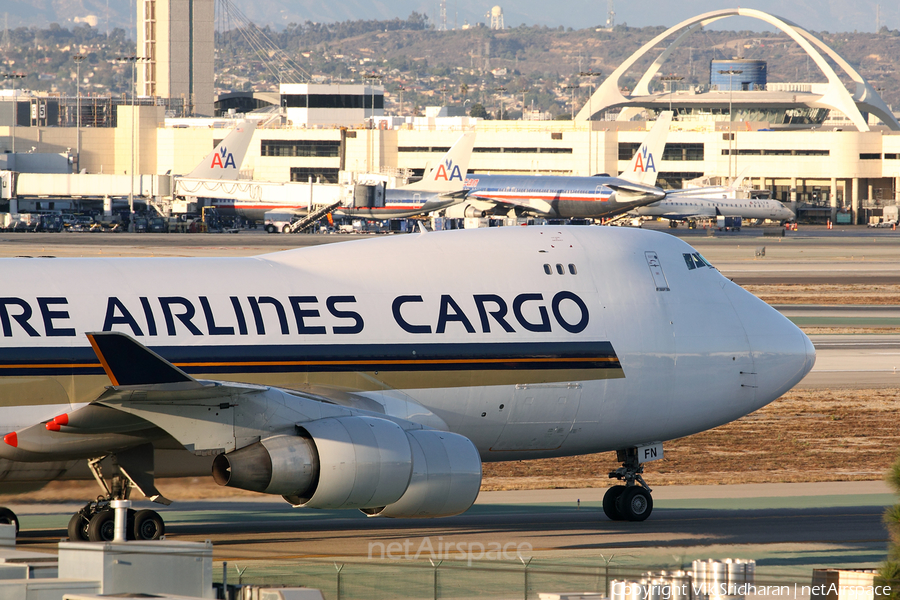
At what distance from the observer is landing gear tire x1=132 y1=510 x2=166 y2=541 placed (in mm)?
16453

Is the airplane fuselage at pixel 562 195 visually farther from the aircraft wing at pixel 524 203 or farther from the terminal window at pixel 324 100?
the terminal window at pixel 324 100

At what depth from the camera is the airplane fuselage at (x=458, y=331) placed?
16359 mm

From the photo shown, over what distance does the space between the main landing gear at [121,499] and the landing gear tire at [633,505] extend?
8187mm

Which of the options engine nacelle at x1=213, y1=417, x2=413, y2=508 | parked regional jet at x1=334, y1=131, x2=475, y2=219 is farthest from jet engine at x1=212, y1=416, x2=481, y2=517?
parked regional jet at x1=334, y1=131, x2=475, y2=219

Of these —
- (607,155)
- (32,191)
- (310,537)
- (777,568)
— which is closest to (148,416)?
(310,537)

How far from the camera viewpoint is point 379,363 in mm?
17625

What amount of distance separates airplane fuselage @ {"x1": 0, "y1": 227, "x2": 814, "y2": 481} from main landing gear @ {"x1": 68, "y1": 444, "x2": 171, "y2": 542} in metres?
1.19

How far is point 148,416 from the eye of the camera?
1548 cm

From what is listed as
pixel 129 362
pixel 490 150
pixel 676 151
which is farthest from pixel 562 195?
pixel 129 362

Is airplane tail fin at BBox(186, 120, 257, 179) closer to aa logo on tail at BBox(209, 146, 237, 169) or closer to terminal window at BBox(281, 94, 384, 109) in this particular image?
aa logo on tail at BBox(209, 146, 237, 169)

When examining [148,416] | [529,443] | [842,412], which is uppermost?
[148,416]

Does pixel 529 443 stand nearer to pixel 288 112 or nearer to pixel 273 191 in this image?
pixel 273 191

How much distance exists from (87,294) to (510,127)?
171 m

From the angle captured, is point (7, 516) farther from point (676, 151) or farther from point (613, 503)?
point (676, 151)
